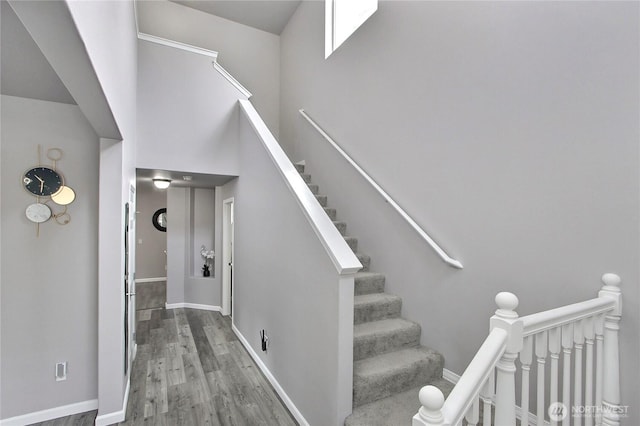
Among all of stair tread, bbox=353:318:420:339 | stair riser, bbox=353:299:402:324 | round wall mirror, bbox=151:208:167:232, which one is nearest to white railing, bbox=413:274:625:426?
stair tread, bbox=353:318:420:339

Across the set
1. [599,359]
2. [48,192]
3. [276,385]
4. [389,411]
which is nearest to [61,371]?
[48,192]

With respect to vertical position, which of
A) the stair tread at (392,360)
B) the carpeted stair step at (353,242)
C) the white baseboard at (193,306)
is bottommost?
the white baseboard at (193,306)

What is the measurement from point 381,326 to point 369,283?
1.52ft

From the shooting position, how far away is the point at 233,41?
5633 millimetres

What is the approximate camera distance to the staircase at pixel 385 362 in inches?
80.0

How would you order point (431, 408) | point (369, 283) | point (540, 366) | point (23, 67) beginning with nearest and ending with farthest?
point (431, 408) → point (540, 366) → point (23, 67) → point (369, 283)

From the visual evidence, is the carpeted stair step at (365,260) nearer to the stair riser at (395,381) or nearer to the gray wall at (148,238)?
the stair riser at (395,381)

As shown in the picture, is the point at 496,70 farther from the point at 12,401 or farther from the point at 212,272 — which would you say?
the point at 212,272

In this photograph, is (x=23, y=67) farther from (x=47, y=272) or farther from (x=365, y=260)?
(x=365, y=260)

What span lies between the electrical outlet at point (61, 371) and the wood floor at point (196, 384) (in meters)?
0.33

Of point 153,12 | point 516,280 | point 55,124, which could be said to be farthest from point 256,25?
point 516,280

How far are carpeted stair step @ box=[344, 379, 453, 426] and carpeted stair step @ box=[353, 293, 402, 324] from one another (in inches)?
24.8

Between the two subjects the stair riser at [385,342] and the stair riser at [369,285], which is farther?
the stair riser at [369,285]

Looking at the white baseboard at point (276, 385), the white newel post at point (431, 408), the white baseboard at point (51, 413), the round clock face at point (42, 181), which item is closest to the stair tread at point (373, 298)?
the white baseboard at point (276, 385)
